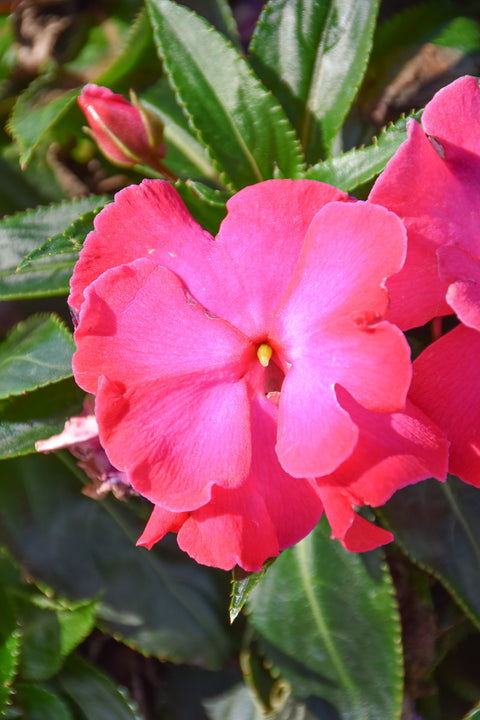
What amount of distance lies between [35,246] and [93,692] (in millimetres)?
640

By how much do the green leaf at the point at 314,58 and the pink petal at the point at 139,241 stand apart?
39cm

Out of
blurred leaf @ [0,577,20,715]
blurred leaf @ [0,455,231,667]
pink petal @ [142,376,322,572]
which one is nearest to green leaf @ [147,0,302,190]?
pink petal @ [142,376,322,572]

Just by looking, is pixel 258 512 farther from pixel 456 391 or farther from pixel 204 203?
pixel 204 203

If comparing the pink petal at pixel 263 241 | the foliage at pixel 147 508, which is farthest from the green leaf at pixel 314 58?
the pink petal at pixel 263 241

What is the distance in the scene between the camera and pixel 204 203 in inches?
28.5

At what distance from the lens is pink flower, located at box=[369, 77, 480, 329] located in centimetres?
51

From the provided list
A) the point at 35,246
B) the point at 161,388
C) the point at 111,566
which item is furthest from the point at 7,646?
the point at 161,388

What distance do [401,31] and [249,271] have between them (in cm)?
72

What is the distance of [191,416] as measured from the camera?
52 cm

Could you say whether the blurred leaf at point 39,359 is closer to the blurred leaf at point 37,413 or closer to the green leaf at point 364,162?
the blurred leaf at point 37,413

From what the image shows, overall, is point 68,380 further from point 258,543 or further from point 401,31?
point 401,31

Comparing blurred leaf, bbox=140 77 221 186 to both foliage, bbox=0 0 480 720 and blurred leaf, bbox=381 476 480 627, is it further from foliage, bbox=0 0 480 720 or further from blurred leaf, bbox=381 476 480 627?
blurred leaf, bbox=381 476 480 627

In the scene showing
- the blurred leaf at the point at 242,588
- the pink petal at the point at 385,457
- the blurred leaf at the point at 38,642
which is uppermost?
the pink petal at the point at 385,457

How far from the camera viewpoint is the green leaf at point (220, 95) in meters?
0.82
